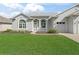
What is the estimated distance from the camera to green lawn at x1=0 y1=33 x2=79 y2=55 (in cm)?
1114

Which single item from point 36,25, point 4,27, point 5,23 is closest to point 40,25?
point 36,25

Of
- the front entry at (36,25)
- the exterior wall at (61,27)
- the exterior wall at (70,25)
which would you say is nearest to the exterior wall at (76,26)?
the exterior wall at (70,25)

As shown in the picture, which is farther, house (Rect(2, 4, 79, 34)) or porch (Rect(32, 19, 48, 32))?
porch (Rect(32, 19, 48, 32))

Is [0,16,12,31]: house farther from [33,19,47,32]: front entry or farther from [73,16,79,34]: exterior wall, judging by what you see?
[73,16,79,34]: exterior wall

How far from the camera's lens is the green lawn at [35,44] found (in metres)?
11.1

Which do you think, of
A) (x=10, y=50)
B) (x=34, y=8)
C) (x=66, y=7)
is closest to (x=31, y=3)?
(x=34, y=8)

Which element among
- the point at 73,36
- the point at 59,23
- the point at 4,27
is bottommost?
the point at 73,36

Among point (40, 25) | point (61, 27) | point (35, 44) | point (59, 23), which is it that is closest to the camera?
point (61, 27)

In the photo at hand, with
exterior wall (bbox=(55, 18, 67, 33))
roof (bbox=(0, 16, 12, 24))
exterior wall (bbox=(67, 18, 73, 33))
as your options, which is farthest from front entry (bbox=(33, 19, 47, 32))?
roof (bbox=(0, 16, 12, 24))

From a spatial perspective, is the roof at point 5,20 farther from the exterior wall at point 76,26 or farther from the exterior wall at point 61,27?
the exterior wall at point 76,26

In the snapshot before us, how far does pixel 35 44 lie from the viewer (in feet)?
40.3

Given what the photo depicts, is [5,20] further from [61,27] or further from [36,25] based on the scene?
[61,27]

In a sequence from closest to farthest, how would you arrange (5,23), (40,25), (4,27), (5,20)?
(4,27) → (5,20) → (5,23) → (40,25)

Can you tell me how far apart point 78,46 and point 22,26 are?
372 centimetres
